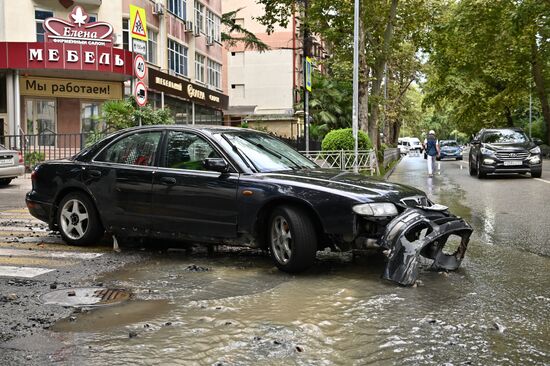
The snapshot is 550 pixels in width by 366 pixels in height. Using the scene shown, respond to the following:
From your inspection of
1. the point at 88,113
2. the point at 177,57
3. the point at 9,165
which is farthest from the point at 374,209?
the point at 177,57

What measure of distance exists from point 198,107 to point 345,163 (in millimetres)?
23385

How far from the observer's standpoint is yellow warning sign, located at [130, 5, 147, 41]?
43.1 ft

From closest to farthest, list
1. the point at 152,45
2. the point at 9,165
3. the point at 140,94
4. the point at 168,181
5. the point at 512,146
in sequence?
the point at 168,181 < the point at 140,94 < the point at 9,165 < the point at 512,146 < the point at 152,45

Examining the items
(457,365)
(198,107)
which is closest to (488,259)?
(457,365)

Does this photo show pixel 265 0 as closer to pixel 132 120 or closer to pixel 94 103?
pixel 94 103

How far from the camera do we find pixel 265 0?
1123 inches

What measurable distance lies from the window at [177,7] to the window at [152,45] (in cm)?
260

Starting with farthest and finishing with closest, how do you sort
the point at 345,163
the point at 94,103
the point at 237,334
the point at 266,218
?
the point at 94,103 < the point at 345,163 < the point at 266,218 < the point at 237,334

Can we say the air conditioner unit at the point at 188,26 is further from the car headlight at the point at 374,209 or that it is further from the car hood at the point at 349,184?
the car headlight at the point at 374,209

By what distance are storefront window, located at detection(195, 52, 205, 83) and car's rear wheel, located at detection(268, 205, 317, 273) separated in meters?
34.6

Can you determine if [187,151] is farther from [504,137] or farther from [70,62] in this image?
[70,62]

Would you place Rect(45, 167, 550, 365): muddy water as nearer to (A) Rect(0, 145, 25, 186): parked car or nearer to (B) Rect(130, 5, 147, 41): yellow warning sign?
(B) Rect(130, 5, 147, 41): yellow warning sign

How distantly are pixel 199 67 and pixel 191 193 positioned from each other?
34845mm

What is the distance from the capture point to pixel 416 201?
6098mm
